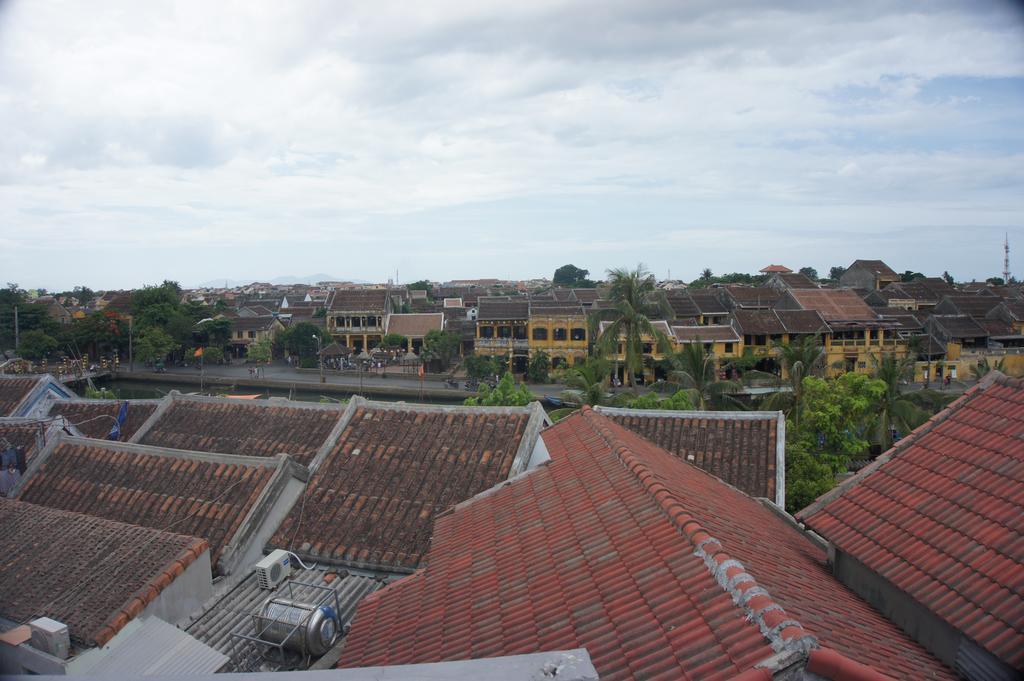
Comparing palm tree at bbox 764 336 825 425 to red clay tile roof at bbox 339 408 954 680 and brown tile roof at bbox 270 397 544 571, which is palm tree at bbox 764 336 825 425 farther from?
red clay tile roof at bbox 339 408 954 680

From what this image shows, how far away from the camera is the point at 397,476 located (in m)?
8.34

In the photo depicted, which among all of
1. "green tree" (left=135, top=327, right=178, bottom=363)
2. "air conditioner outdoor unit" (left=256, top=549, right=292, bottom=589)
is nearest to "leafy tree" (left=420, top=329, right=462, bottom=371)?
"green tree" (left=135, top=327, right=178, bottom=363)

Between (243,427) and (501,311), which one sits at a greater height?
(501,311)

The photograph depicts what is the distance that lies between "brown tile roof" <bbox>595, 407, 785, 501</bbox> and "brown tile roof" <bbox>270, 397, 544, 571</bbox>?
7.88 ft

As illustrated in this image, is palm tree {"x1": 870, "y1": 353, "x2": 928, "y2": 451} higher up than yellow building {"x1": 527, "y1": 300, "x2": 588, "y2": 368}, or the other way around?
yellow building {"x1": 527, "y1": 300, "x2": 588, "y2": 368}

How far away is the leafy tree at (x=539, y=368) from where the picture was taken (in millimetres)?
34844

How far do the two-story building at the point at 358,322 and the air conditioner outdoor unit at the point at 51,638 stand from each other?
40.1 meters

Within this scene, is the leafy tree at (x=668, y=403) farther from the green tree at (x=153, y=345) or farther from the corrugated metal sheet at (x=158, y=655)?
the green tree at (x=153, y=345)

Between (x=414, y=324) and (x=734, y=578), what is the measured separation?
42312 mm

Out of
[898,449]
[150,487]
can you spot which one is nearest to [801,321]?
[898,449]

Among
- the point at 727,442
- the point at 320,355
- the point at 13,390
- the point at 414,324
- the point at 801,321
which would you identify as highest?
the point at 801,321

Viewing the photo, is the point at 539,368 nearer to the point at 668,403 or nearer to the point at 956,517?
the point at 668,403

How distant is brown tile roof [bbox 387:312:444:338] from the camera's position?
145 feet

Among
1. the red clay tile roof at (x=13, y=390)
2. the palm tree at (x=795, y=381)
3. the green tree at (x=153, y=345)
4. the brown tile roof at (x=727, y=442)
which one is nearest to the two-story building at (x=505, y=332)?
the green tree at (x=153, y=345)
